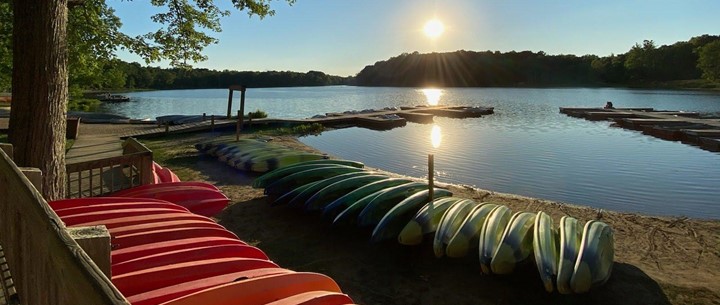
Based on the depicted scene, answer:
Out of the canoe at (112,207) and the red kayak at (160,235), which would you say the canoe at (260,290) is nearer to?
the red kayak at (160,235)

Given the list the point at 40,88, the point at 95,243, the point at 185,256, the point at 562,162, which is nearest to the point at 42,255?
the point at 95,243

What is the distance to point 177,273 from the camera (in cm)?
333

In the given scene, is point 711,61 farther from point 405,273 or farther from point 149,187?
point 149,187

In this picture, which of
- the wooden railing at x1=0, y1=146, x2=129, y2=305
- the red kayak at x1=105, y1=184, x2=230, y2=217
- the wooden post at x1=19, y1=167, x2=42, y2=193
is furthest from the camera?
the red kayak at x1=105, y1=184, x2=230, y2=217

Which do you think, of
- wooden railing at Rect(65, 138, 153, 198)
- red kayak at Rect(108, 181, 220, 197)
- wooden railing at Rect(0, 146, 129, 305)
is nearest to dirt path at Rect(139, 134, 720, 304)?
red kayak at Rect(108, 181, 220, 197)

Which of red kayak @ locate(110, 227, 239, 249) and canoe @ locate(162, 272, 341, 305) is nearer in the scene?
canoe @ locate(162, 272, 341, 305)

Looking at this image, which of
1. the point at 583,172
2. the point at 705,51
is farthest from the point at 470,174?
the point at 705,51

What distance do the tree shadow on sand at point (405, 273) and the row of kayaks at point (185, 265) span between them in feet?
7.90

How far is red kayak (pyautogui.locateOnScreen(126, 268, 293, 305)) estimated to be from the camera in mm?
2945

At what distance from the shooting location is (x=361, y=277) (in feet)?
21.4

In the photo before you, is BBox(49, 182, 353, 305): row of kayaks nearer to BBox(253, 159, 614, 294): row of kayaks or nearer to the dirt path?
the dirt path

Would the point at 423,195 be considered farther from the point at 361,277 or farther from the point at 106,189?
the point at 106,189

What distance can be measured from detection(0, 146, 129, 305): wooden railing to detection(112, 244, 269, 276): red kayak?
64 cm

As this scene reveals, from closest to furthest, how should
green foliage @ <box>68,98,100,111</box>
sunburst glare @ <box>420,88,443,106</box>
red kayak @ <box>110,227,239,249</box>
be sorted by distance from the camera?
1. red kayak @ <box>110,227,239,249</box>
2. green foliage @ <box>68,98,100,111</box>
3. sunburst glare @ <box>420,88,443,106</box>
